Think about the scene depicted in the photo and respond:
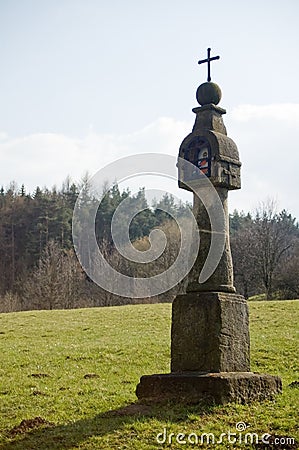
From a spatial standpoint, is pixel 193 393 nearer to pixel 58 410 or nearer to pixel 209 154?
pixel 58 410

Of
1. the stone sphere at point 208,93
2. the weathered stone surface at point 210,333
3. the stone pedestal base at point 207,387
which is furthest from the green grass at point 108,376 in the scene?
the stone sphere at point 208,93

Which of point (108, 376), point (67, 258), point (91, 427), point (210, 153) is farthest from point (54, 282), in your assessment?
point (91, 427)

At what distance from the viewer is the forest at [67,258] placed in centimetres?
5384

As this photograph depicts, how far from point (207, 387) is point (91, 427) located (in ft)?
6.67

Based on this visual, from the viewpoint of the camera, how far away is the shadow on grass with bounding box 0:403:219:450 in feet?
29.9

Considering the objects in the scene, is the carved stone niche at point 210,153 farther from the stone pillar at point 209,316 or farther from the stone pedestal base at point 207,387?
the stone pedestal base at point 207,387

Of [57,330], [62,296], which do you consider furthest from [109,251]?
[57,330]

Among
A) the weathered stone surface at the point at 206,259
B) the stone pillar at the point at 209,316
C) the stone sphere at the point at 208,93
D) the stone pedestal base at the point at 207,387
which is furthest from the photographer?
the stone sphere at the point at 208,93

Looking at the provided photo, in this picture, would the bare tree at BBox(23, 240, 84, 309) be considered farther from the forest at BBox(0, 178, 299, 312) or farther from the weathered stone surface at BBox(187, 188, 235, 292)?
the weathered stone surface at BBox(187, 188, 235, 292)

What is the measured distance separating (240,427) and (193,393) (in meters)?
1.34

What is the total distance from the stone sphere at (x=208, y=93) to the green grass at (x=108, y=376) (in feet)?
20.2

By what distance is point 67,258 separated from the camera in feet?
199

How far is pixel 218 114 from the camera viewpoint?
41.7 feet

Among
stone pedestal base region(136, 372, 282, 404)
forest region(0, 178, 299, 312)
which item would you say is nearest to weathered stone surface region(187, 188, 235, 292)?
stone pedestal base region(136, 372, 282, 404)
